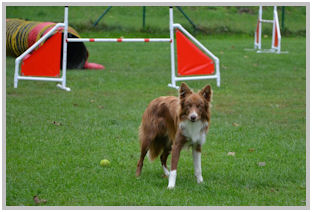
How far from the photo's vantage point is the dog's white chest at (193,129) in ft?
17.7

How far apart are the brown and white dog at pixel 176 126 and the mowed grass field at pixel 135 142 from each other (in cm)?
29

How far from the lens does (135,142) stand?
7.42 m

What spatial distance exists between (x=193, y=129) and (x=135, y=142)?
7.03 ft

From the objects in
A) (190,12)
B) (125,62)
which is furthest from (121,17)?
(125,62)

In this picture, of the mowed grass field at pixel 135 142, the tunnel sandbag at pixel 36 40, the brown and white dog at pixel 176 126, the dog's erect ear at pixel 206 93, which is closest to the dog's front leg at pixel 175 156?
the brown and white dog at pixel 176 126

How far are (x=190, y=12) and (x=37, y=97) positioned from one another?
16417mm

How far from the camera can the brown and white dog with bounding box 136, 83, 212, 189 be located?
17.4ft

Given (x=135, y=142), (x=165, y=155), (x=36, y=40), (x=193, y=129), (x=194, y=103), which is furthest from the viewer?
(x=36, y=40)

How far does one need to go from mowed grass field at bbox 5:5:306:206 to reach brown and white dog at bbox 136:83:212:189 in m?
0.29

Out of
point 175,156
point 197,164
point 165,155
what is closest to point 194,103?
point 175,156

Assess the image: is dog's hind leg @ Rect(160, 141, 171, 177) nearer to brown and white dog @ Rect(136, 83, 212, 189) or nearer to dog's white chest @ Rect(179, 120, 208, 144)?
brown and white dog @ Rect(136, 83, 212, 189)

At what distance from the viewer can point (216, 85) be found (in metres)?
12.4

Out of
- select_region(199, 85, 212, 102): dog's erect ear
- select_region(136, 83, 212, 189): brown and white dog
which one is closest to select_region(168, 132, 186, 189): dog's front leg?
select_region(136, 83, 212, 189): brown and white dog

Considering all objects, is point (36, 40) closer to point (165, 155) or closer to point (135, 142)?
point (135, 142)
